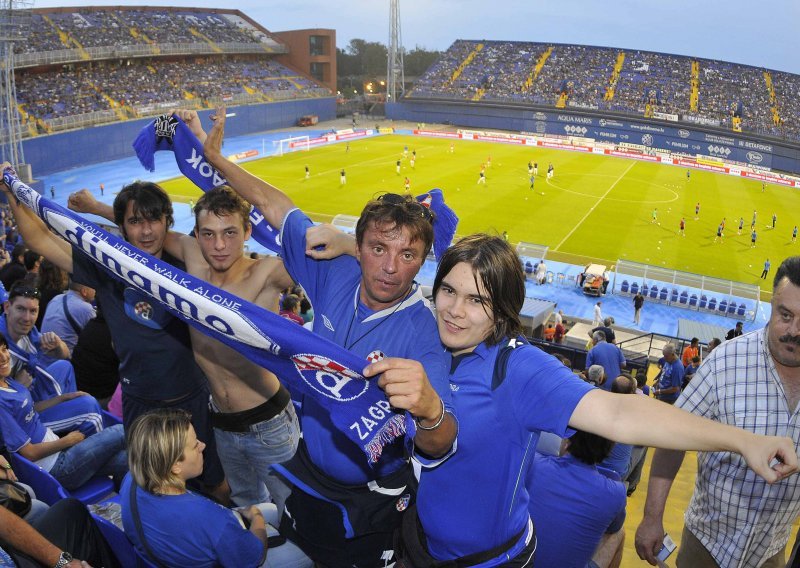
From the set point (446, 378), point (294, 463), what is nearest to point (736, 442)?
point (446, 378)

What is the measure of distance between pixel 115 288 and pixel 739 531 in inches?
167

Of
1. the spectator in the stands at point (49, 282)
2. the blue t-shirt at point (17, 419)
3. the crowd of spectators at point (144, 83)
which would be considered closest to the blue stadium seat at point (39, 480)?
the blue t-shirt at point (17, 419)

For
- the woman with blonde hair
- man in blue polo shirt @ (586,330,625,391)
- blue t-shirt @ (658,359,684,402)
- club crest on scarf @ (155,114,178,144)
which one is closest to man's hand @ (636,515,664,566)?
the woman with blonde hair

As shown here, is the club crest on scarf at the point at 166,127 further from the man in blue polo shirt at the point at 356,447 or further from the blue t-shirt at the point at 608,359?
the blue t-shirt at the point at 608,359

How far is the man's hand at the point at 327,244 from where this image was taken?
3.32 meters

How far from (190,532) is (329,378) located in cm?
133

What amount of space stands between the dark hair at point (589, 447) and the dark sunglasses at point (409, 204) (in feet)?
4.82

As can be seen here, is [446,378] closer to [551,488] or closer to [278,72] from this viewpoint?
[551,488]

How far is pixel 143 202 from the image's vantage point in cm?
448

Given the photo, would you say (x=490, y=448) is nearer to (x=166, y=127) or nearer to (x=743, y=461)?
(x=743, y=461)

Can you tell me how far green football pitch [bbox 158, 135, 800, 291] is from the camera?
99.9 feet

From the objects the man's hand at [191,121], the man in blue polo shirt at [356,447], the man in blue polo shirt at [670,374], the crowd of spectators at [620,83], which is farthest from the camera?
the crowd of spectators at [620,83]

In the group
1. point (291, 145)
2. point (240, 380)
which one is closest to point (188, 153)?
point (240, 380)

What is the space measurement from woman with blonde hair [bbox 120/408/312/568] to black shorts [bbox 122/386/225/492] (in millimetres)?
1127
